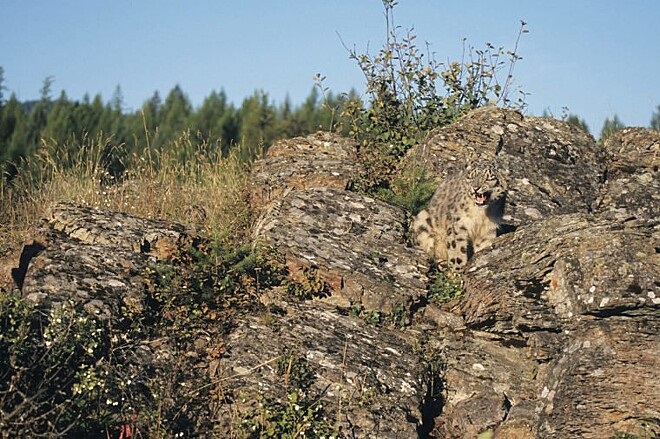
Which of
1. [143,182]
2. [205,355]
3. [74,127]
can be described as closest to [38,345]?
[205,355]

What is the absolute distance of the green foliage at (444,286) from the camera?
998cm

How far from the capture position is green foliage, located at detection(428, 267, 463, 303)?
9984 mm

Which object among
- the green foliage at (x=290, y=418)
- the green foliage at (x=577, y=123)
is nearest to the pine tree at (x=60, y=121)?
the green foliage at (x=577, y=123)

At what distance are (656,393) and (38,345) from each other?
4888 millimetres

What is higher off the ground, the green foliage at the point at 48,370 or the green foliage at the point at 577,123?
the green foliage at the point at 577,123

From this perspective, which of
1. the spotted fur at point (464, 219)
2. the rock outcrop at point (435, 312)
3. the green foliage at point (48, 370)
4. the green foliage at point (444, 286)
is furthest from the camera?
the spotted fur at point (464, 219)

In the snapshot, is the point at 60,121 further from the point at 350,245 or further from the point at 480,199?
the point at 350,245

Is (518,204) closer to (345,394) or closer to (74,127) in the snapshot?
(345,394)

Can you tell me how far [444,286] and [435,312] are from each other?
663mm

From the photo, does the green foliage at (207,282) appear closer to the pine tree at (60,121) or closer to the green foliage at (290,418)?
the green foliage at (290,418)

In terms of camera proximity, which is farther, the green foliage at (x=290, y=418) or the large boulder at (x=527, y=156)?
the large boulder at (x=527, y=156)

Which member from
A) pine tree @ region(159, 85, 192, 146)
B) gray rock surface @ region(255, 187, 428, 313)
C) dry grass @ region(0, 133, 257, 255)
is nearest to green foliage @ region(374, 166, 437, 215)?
gray rock surface @ region(255, 187, 428, 313)

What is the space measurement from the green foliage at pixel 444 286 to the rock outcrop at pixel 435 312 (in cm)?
12

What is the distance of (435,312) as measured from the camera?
9562mm
